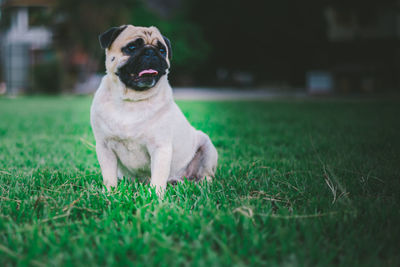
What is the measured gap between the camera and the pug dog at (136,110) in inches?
82.7

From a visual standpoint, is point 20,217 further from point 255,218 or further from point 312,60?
point 312,60

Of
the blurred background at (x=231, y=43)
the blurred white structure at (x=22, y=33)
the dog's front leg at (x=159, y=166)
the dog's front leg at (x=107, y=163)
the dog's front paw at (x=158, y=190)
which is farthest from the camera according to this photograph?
the blurred white structure at (x=22, y=33)

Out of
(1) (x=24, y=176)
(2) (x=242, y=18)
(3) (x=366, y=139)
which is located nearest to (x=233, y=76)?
(2) (x=242, y=18)

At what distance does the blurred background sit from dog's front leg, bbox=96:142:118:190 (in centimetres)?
1570

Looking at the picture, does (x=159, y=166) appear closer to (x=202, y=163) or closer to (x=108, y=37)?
(x=202, y=163)

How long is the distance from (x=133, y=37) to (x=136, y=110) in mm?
444

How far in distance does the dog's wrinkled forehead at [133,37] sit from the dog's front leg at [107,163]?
2.04 feet

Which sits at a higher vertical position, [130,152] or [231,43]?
[231,43]

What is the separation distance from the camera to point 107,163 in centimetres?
224

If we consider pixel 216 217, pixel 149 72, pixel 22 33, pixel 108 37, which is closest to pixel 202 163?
pixel 149 72

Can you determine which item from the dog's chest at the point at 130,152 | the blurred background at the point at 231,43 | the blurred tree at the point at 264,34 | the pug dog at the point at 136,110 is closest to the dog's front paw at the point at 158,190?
the pug dog at the point at 136,110

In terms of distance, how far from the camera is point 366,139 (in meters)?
4.11

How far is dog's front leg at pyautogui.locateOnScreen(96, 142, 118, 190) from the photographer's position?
2.22 meters

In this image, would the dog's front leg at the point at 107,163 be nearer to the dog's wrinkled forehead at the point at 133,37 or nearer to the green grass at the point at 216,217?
the green grass at the point at 216,217
